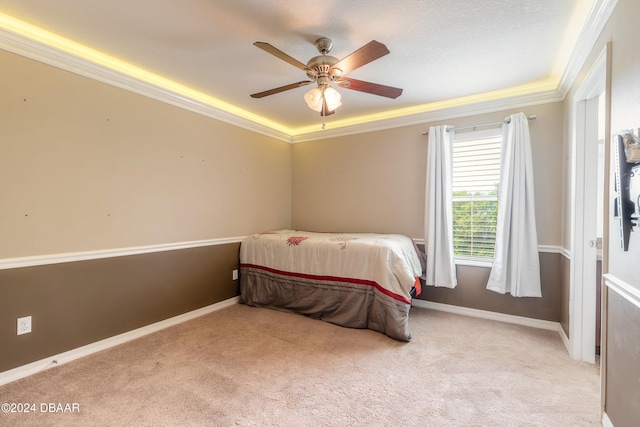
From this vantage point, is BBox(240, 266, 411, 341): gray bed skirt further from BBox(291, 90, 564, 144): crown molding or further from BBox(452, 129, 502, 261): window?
BBox(291, 90, 564, 144): crown molding

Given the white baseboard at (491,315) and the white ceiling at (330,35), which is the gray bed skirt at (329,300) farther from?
the white ceiling at (330,35)

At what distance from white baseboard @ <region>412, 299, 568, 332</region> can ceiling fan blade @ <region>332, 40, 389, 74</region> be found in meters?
2.82

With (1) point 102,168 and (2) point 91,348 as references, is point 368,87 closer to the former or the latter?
(1) point 102,168

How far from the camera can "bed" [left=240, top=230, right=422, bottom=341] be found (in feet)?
8.64

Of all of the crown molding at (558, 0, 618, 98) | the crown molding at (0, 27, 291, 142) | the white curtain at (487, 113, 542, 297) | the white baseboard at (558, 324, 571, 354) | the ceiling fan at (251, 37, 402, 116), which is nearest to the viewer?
the crown molding at (558, 0, 618, 98)

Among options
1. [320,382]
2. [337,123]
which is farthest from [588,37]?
[320,382]

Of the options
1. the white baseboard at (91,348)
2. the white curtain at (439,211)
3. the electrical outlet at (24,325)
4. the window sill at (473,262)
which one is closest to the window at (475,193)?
the window sill at (473,262)

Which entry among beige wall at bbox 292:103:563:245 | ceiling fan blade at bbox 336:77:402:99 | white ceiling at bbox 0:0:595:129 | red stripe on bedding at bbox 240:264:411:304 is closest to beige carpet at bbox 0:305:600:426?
red stripe on bedding at bbox 240:264:411:304

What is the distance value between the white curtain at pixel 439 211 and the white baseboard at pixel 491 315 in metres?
0.33

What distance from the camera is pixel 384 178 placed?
382 centimetres

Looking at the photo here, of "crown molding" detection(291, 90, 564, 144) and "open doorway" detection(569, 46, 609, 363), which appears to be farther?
"crown molding" detection(291, 90, 564, 144)

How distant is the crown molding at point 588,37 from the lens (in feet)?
5.16

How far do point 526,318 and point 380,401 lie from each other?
2.14 m

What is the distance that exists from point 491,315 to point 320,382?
2.21 m
